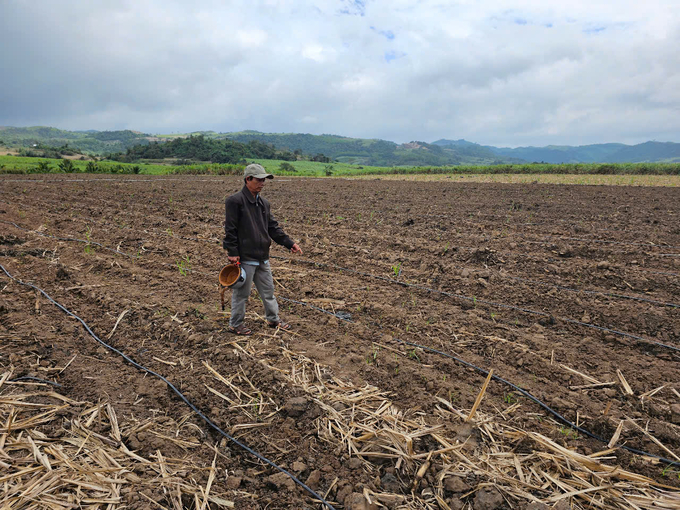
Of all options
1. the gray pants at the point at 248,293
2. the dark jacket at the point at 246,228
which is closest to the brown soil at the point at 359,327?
the gray pants at the point at 248,293

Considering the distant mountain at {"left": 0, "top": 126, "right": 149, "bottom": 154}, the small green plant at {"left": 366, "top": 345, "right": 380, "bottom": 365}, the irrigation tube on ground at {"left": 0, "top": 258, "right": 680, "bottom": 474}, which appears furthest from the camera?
the distant mountain at {"left": 0, "top": 126, "right": 149, "bottom": 154}

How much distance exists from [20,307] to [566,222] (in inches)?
496

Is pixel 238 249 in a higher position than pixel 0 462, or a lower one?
higher

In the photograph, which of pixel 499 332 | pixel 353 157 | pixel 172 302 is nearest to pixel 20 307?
pixel 172 302

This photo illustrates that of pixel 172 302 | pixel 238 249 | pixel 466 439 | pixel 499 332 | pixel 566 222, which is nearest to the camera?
pixel 466 439

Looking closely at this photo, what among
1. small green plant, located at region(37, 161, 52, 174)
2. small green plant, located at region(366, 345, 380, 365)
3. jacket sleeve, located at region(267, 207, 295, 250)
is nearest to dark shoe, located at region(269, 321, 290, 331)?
jacket sleeve, located at region(267, 207, 295, 250)

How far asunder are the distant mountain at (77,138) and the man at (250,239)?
11855 cm

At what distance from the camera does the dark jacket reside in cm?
454

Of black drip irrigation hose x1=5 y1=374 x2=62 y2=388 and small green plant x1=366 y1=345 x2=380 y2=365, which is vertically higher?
small green plant x1=366 y1=345 x2=380 y2=365

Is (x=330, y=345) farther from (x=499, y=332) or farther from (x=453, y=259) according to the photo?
(x=453, y=259)

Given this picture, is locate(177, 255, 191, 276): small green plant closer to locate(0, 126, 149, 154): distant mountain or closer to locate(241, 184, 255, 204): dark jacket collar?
locate(241, 184, 255, 204): dark jacket collar

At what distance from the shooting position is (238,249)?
15.3 ft

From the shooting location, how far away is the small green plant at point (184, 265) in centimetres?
695

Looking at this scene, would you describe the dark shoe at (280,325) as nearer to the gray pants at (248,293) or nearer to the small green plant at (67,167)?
the gray pants at (248,293)
